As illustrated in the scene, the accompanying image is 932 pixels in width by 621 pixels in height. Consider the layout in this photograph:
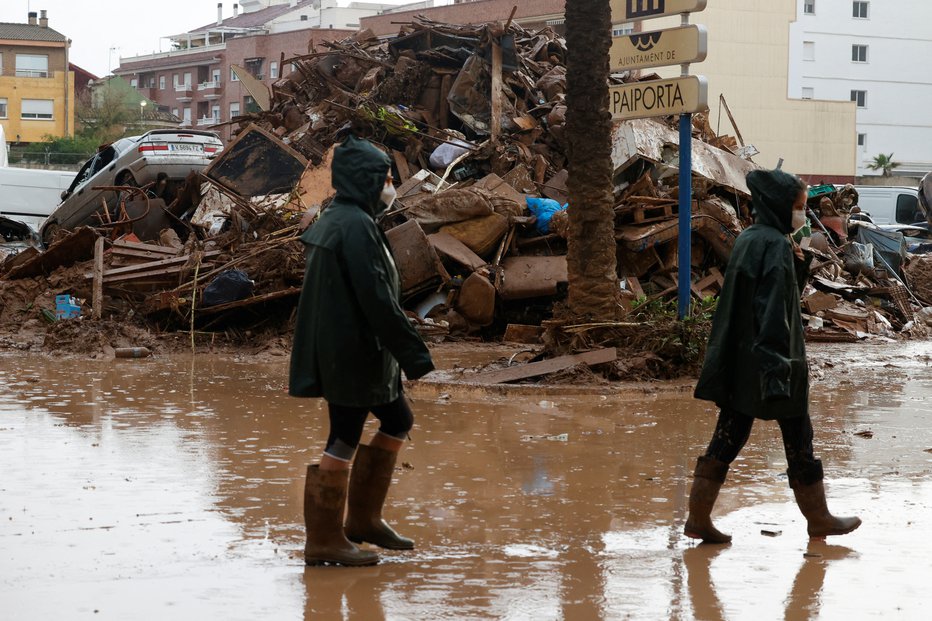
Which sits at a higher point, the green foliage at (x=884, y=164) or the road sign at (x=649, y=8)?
the green foliage at (x=884, y=164)

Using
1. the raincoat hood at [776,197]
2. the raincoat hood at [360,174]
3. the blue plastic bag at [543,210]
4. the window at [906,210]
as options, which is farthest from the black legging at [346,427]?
the window at [906,210]

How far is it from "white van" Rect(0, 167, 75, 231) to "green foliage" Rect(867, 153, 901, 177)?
5154 cm

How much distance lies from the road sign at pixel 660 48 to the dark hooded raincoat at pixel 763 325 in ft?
18.8

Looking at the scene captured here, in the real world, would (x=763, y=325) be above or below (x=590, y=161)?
below

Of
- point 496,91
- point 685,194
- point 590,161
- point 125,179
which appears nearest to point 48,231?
point 125,179

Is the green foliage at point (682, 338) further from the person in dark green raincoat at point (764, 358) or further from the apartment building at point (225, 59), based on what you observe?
the apartment building at point (225, 59)

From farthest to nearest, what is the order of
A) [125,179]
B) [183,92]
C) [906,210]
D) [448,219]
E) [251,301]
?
[183,92] → [906,210] → [125,179] → [448,219] → [251,301]

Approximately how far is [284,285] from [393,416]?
9449 millimetres

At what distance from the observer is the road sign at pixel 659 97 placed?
11.1m

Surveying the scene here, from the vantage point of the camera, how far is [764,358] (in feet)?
17.1

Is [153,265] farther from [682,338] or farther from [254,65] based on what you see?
[254,65]

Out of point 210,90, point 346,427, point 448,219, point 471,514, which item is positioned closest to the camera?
point 346,427

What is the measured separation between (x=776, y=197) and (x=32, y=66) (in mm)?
75692

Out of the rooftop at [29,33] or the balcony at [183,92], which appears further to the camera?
the balcony at [183,92]
